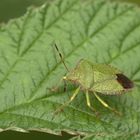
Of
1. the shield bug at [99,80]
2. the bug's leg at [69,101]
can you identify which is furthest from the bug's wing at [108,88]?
the bug's leg at [69,101]

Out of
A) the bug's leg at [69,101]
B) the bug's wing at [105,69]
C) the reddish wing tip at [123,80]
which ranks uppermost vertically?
the bug's wing at [105,69]

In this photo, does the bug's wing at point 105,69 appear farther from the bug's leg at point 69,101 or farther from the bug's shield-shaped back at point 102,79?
the bug's leg at point 69,101

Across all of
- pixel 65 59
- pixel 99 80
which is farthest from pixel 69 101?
pixel 65 59

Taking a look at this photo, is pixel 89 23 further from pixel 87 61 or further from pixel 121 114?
pixel 121 114

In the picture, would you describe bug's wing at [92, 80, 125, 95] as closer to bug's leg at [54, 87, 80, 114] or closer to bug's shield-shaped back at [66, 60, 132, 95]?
bug's shield-shaped back at [66, 60, 132, 95]

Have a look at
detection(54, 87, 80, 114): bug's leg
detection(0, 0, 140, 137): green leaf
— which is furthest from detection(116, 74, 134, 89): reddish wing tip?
detection(54, 87, 80, 114): bug's leg

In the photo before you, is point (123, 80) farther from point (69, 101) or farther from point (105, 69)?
point (69, 101)
